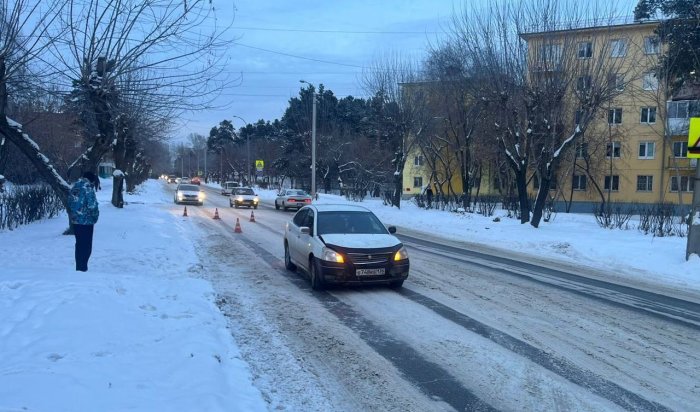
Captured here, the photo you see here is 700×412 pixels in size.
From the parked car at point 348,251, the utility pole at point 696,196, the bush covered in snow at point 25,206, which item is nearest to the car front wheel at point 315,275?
the parked car at point 348,251

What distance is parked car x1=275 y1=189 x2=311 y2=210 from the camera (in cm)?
3628

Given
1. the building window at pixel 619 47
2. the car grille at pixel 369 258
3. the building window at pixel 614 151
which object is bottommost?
the car grille at pixel 369 258

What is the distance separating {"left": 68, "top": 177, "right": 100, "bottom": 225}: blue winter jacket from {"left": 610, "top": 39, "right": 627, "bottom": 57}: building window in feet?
63.3

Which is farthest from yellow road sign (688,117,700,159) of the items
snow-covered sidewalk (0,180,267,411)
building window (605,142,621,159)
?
building window (605,142,621,159)

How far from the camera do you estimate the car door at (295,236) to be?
11742mm

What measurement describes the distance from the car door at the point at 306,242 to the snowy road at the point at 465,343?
47 centimetres

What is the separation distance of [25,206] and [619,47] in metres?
22.8

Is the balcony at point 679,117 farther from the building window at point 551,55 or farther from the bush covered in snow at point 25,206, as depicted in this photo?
the bush covered in snow at point 25,206

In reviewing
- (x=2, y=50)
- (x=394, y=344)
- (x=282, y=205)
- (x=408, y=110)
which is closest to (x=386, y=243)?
(x=394, y=344)

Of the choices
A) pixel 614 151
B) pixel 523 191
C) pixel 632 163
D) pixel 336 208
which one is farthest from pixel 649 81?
pixel 632 163

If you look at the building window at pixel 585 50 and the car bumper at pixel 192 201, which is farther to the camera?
the car bumper at pixel 192 201

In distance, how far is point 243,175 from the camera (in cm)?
9988

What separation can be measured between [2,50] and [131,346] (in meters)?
7.97

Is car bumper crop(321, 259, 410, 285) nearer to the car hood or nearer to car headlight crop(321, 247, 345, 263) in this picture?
car headlight crop(321, 247, 345, 263)
